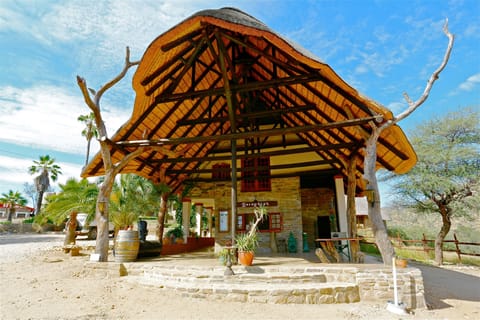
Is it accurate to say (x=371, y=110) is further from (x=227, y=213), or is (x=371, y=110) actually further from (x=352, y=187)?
(x=227, y=213)

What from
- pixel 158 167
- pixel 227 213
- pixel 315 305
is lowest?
pixel 315 305

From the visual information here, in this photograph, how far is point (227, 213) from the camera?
10664 mm

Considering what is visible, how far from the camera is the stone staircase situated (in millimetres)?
5004

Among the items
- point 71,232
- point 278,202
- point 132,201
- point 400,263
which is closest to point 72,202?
point 71,232

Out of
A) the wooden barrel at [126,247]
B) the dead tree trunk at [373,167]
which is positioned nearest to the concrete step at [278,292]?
the dead tree trunk at [373,167]

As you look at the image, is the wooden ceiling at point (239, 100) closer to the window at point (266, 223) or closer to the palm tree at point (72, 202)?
the window at point (266, 223)

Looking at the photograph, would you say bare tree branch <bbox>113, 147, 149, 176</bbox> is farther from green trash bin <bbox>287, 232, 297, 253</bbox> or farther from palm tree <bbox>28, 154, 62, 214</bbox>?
palm tree <bbox>28, 154, 62, 214</bbox>

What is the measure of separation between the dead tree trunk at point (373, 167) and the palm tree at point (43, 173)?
3132 cm

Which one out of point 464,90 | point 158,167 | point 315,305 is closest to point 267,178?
point 158,167

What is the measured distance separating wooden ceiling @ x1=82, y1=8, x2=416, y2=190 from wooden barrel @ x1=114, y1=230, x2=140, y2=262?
2.57 metres

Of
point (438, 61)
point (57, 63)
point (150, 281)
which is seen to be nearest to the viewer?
point (438, 61)

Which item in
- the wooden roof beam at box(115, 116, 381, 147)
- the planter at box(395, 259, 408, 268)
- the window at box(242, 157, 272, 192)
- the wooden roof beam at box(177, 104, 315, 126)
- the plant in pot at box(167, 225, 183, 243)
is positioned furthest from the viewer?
the window at box(242, 157, 272, 192)

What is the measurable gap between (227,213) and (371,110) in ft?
22.4

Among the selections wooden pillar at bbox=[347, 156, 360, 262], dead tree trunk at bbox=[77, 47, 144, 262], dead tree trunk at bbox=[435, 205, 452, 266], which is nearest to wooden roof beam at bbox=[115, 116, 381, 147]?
dead tree trunk at bbox=[77, 47, 144, 262]
